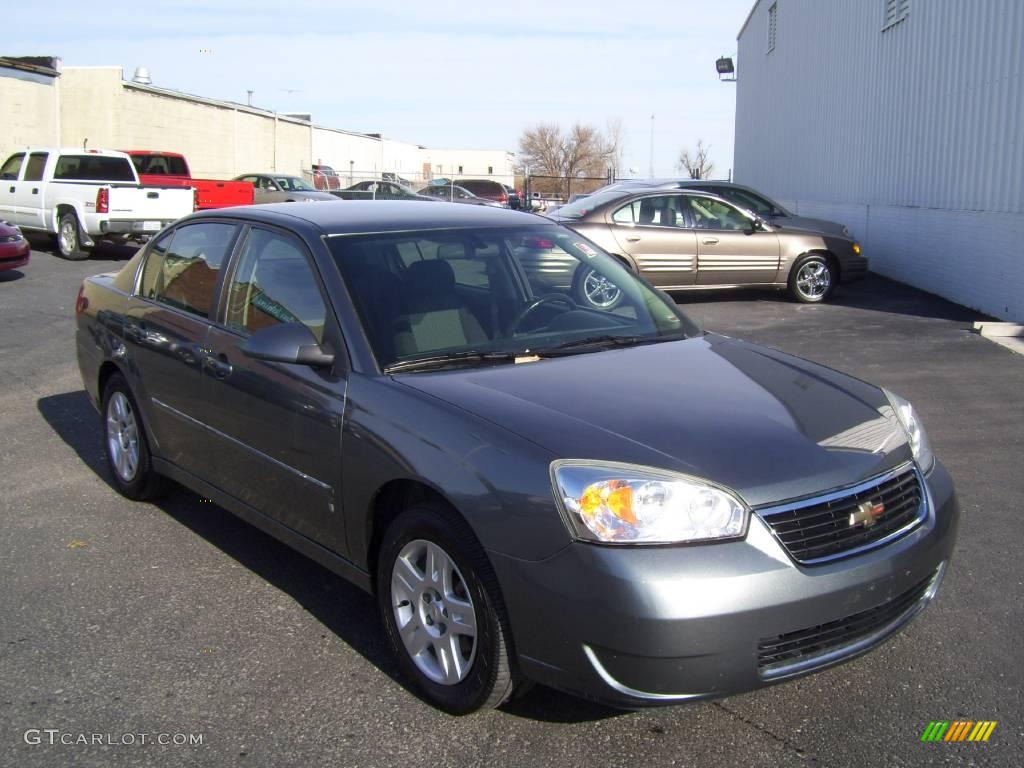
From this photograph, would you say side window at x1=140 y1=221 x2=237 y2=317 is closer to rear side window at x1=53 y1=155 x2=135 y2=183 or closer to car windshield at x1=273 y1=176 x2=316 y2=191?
rear side window at x1=53 y1=155 x2=135 y2=183

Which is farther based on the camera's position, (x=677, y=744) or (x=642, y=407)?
(x=642, y=407)

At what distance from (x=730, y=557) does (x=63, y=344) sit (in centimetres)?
907

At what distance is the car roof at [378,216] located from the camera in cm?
445

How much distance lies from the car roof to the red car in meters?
11.3

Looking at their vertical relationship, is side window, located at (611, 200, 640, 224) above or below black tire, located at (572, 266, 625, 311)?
above

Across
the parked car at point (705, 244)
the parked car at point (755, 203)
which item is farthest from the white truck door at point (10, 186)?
the parked car at point (705, 244)

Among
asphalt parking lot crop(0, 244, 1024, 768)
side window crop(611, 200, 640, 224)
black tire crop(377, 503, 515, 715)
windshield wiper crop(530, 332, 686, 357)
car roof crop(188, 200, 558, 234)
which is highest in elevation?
side window crop(611, 200, 640, 224)

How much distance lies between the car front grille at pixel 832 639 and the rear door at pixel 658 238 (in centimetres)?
1012

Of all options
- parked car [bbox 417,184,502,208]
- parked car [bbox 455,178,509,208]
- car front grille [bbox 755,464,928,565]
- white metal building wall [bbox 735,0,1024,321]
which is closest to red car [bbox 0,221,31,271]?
white metal building wall [bbox 735,0,1024,321]

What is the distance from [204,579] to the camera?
4559 mm

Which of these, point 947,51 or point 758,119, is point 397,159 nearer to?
point 758,119

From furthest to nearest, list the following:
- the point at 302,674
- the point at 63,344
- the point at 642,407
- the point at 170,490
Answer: the point at 63,344
the point at 170,490
the point at 302,674
the point at 642,407

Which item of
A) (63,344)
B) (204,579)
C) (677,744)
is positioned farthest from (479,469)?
(63,344)

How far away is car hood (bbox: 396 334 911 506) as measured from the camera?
3.11m
